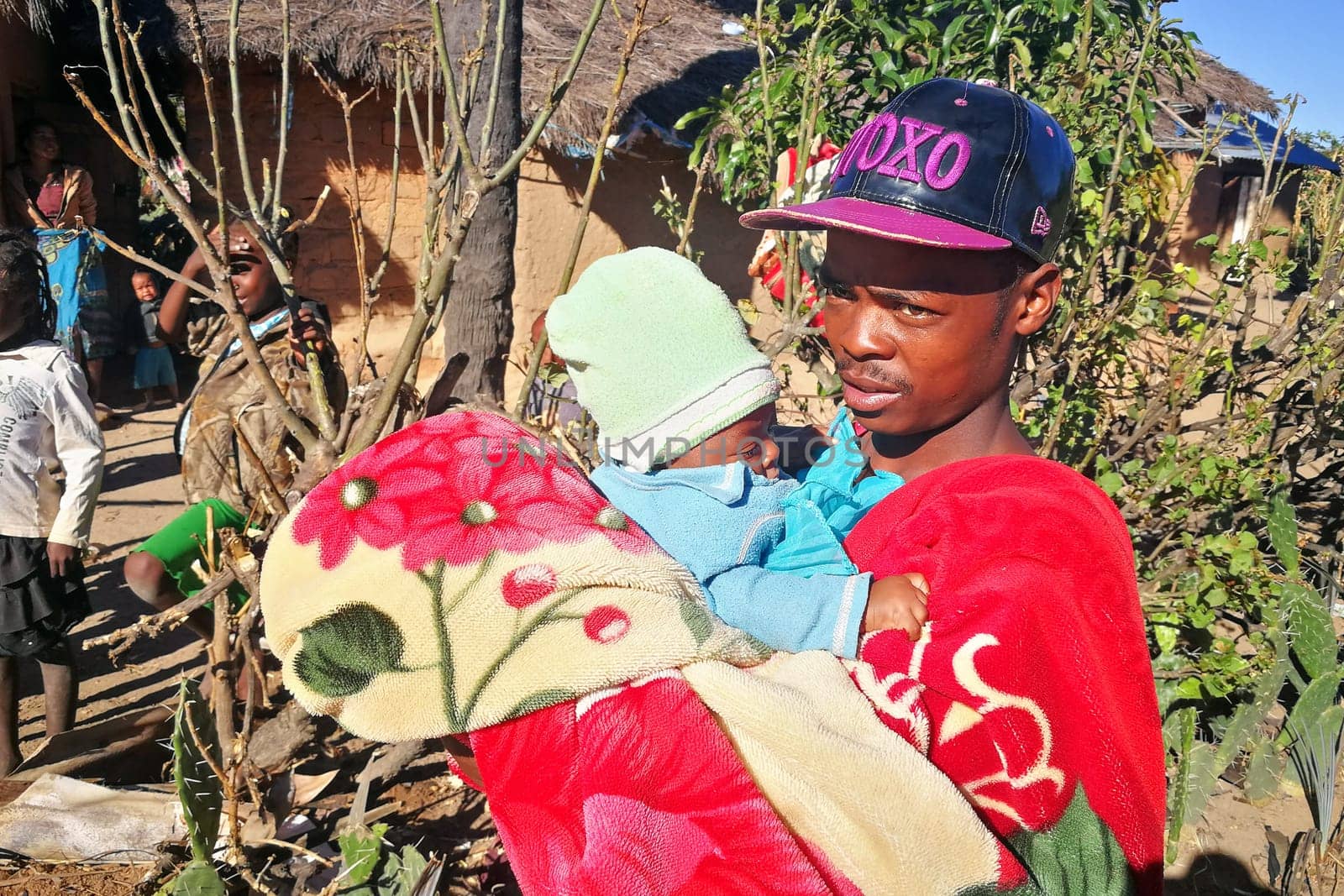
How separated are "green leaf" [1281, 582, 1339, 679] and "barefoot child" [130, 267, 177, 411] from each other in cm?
809

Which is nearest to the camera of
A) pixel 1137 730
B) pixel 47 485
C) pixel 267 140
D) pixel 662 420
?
pixel 1137 730

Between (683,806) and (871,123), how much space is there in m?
1.06

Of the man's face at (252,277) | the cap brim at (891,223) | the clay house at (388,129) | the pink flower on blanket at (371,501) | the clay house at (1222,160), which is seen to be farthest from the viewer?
the clay house at (1222,160)

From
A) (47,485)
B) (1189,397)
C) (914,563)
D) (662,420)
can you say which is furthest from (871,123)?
(47,485)

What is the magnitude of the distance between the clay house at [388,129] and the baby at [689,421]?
5.57 meters

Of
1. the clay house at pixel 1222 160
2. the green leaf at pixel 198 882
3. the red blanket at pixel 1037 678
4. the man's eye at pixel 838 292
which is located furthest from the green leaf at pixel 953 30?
the clay house at pixel 1222 160

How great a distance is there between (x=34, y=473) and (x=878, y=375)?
124 inches

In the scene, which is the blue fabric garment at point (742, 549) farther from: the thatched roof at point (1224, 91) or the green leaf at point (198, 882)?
the thatched roof at point (1224, 91)

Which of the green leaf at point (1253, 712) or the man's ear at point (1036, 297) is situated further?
the green leaf at point (1253, 712)

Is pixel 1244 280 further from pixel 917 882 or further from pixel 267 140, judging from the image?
pixel 267 140

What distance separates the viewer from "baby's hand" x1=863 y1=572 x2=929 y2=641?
3.91 feet

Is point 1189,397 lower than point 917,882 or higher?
lower

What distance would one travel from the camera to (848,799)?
1.04 metres

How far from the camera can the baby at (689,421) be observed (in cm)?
135
